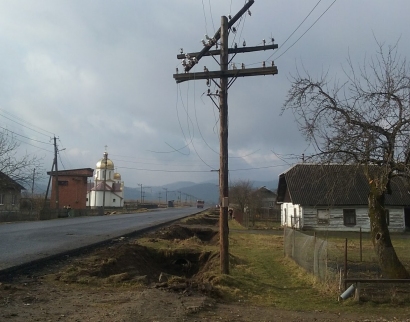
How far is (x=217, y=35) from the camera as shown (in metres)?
14.5

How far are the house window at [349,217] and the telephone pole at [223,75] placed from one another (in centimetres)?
2694

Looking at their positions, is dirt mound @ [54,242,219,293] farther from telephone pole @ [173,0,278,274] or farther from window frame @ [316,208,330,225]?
window frame @ [316,208,330,225]

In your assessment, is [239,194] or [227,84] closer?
[227,84]

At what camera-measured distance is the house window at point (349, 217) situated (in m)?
38.5

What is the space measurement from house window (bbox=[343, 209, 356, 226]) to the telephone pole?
26942 mm

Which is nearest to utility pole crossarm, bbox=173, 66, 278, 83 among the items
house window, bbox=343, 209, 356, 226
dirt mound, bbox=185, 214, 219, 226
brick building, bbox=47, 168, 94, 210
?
house window, bbox=343, 209, 356, 226

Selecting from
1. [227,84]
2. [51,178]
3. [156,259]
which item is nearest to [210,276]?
[227,84]

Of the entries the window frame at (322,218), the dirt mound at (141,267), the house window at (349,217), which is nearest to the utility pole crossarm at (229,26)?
the dirt mound at (141,267)

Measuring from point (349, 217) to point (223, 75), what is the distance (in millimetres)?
28337

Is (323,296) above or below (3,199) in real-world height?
below

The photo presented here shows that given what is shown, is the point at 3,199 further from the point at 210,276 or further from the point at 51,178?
the point at 210,276

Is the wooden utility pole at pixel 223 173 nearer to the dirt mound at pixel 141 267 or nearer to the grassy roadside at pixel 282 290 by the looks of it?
the grassy roadside at pixel 282 290

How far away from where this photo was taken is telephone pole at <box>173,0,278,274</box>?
1324cm

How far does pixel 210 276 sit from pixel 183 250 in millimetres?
7070
